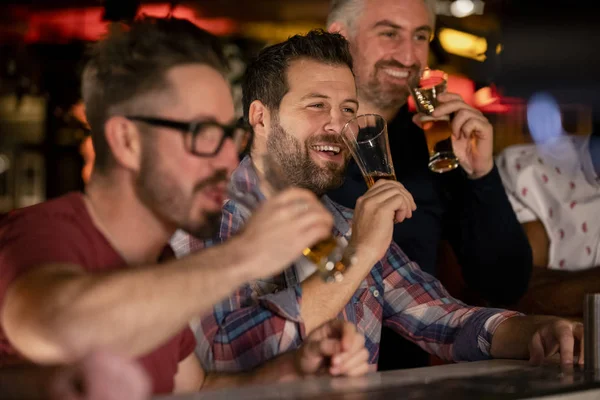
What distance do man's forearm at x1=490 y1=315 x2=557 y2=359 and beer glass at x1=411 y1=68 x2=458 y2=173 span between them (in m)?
0.61

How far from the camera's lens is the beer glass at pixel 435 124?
2512 millimetres

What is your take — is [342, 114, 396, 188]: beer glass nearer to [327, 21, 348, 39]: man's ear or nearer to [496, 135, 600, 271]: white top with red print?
[327, 21, 348, 39]: man's ear

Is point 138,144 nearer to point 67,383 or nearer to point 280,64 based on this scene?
point 67,383

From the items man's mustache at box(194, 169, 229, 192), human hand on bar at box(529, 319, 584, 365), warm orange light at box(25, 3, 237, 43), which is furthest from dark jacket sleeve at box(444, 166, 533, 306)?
warm orange light at box(25, 3, 237, 43)

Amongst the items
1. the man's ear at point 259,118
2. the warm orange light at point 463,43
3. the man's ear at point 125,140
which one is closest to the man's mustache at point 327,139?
the man's ear at point 259,118

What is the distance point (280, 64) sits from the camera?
2338 mm

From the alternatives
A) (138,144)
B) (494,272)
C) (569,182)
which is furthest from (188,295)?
(569,182)

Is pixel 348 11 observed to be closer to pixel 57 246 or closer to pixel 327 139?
pixel 327 139

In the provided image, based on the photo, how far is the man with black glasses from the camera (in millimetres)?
1080

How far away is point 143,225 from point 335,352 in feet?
1.40

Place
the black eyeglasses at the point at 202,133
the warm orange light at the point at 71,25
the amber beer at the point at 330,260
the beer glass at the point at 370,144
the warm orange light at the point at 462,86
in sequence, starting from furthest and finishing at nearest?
1. the warm orange light at the point at 71,25
2. the warm orange light at the point at 462,86
3. the beer glass at the point at 370,144
4. the amber beer at the point at 330,260
5. the black eyeglasses at the point at 202,133

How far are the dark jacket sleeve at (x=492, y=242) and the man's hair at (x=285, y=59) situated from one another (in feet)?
2.55

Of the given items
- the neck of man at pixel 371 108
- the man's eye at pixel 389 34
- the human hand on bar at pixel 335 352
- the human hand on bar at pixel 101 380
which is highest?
the man's eye at pixel 389 34

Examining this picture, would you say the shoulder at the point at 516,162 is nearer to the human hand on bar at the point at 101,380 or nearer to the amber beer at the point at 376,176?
the amber beer at the point at 376,176
